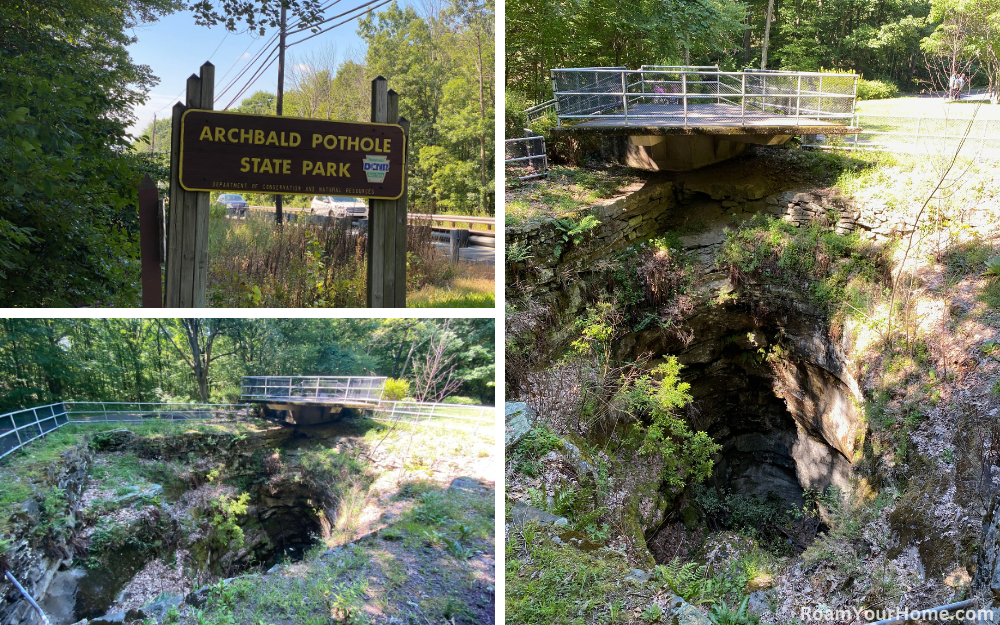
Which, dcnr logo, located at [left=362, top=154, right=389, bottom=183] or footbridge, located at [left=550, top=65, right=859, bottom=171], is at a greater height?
footbridge, located at [left=550, top=65, right=859, bottom=171]

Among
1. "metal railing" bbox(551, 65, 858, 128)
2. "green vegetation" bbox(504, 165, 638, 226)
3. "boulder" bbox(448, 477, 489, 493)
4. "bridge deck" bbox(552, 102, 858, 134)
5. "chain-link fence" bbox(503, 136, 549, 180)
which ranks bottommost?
"boulder" bbox(448, 477, 489, 493)

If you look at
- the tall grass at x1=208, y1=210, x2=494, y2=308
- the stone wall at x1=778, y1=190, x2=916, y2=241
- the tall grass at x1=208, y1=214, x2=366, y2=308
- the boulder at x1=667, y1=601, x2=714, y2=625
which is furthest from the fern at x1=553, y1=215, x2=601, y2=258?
the boulder at x1=667, y1=601, x2=714, y2=625

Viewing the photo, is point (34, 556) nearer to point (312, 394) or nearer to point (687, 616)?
point (312, 394)

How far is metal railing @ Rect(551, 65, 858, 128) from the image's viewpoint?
33.0 feet

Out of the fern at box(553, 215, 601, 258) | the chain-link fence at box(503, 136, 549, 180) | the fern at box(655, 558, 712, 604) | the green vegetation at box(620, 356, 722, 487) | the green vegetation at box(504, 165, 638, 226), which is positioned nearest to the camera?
the fern at box(655, 558, 712, 604)

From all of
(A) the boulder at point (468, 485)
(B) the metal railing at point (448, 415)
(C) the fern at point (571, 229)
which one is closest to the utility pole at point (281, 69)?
(B) the metal railing at point (448, 415)

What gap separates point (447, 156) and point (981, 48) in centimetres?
1017

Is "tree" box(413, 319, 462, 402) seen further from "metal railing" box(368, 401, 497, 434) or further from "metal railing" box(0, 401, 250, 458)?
"metal railing" box(0, 401, 250, 458)

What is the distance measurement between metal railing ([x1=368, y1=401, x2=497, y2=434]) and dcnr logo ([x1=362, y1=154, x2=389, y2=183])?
2298 mm

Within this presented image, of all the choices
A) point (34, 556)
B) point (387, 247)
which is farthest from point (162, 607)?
point (387, 247)

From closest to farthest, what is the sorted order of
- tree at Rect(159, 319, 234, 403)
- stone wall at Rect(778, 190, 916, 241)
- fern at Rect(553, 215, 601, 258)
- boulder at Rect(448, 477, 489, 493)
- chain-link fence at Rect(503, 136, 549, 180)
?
tree at Rect(159, 319, 234, 403) < boulder at Rect(448, 477, 489, 493) < fern at Rect(553, 215, 601, 258) < stone wall at Rect(778, 190, 916, 241) < chain-link fence at Rect(503, 136, 549, 180)

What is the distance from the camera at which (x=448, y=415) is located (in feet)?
18.6

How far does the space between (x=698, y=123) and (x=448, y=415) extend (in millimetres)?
7591

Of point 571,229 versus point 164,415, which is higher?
point 571,229
